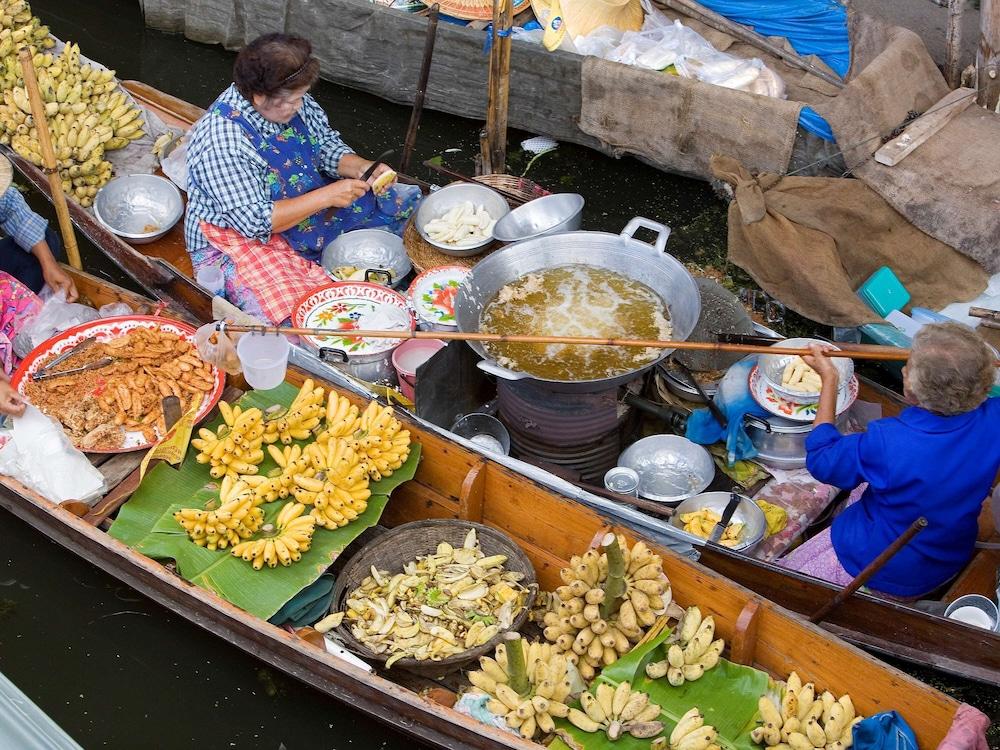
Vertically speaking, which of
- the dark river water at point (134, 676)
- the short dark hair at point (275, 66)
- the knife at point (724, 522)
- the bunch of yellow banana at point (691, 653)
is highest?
the short dark hair at point (275, 66)

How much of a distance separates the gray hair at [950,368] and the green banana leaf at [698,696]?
1.06m

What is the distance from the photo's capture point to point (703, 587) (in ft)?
11.7

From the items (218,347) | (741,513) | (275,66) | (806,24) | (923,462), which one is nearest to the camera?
(923,462)

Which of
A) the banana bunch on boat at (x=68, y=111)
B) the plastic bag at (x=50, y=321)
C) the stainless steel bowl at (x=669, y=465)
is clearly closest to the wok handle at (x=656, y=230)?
the stainless steel bowl at (x=669, y=465)

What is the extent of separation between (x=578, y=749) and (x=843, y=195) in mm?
3643

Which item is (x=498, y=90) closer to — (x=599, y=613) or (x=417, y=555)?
(x=417, y=555)

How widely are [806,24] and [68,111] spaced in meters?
4.71

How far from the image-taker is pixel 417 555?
394 cm

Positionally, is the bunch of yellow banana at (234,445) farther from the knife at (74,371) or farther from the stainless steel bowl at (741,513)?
the stainless steel bowl at (741,513)

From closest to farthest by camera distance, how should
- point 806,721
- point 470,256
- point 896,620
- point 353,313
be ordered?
point 806,721 → point 896,620 → point 353,313 → point 470,256

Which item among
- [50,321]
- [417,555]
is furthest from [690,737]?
[50,321]

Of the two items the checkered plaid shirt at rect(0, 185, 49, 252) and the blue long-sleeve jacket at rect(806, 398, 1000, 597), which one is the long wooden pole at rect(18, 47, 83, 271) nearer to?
the checkered plaid shirt at rect(0, 185, 49, 252)

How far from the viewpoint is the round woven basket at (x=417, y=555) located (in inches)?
142

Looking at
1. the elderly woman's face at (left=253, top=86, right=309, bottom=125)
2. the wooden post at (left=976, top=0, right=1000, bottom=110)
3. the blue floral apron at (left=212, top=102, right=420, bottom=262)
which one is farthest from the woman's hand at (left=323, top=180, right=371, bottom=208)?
the wooden post at (left=976, top=0, right=1000, bottom=110)
